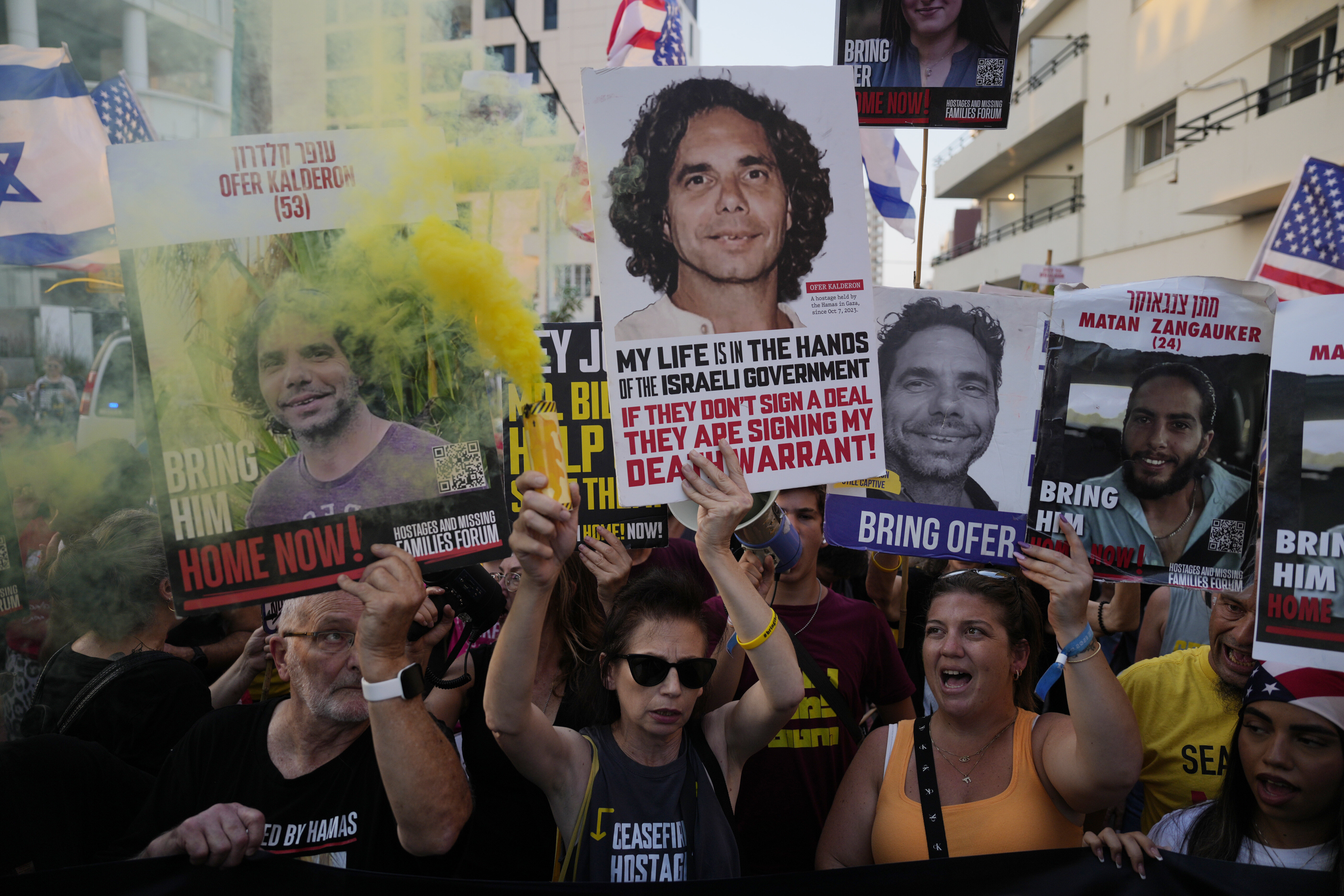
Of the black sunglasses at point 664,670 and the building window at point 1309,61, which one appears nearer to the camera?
the black sunglasses at point 664,670

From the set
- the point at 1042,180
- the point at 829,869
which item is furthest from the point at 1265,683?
the point at 1042,180

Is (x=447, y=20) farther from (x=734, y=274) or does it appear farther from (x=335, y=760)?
(x=335, y=760)

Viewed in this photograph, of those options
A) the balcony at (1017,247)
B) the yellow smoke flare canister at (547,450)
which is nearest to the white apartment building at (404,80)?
the yellow smoke flare canister at (547,450)

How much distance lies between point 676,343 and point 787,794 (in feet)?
4.95

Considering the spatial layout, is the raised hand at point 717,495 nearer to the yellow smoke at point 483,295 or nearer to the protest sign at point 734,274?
the protest sign at point 734,274

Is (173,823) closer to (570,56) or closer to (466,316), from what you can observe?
(466,316)

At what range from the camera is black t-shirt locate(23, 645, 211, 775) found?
8.11ft

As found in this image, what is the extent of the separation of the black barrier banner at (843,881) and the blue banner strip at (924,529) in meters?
0.84

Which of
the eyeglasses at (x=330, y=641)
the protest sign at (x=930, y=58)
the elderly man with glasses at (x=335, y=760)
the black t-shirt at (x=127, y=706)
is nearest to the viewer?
the elderly man with glasses at (x=335, y=760)

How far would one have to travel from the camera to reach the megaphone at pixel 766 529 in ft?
7.85

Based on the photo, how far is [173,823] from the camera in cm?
217

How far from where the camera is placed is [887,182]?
6.85m

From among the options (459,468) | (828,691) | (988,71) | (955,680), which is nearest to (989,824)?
(955,680)

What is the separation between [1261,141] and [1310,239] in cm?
1217
